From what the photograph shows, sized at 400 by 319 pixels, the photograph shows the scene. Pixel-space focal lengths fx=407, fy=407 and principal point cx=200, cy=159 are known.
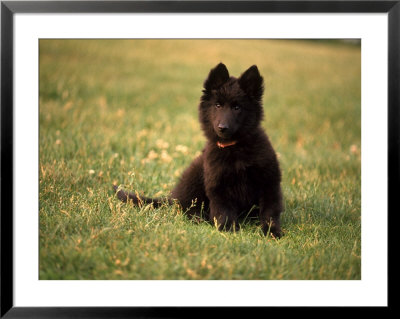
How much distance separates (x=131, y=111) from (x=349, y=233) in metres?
5.40

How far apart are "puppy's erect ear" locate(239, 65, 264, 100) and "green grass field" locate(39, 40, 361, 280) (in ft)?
3.08

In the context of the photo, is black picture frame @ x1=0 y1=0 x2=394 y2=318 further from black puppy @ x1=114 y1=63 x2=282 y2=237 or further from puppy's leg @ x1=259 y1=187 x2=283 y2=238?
puppy's leg @ x1=259 y1=187 x2=283 y2=238

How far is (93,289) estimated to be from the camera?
9.15ft

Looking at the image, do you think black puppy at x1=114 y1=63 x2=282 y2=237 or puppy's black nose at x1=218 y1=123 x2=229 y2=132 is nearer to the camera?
puppy's black nose at x1=218 y1=123 x2=229 y2=132

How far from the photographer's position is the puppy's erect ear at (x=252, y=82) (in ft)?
11.2

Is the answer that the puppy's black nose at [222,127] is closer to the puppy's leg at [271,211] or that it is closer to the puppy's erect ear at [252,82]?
the puppy's erect ear at [252,82]

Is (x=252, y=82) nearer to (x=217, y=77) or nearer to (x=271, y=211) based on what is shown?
(x=217, y=77)

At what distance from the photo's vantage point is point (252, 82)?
3.46 meters

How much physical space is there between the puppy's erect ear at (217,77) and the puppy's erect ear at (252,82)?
14cm

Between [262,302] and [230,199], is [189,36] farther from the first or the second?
[262,302]

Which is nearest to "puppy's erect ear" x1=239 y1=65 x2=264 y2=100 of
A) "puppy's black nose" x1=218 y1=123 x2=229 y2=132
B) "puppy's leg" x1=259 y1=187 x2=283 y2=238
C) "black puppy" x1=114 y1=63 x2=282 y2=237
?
"black puppy" x1=114 y1=63 x2=282 y2=237

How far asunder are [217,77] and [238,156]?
2.32 feet

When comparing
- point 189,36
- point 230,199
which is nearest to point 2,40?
point 189,36

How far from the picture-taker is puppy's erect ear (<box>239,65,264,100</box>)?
11.2ft
